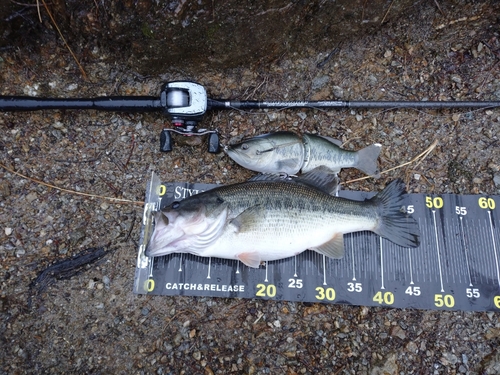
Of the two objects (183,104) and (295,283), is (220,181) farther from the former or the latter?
(295,283)

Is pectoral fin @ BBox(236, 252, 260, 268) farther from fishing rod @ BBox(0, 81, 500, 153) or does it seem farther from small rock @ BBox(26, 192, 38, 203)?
small rock @ BBox(26, 192, 38, 203)

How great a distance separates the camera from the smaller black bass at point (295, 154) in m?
3.74

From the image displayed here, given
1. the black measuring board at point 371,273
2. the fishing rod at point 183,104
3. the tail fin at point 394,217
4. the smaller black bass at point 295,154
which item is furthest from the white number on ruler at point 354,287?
the fishing rod at point 183,104

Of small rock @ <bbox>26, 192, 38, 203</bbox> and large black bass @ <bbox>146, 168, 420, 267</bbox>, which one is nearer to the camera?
large black bass @ <bbox>146, 168, 420, 267</bbox>

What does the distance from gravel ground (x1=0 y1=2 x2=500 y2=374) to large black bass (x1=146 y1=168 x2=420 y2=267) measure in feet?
1.79

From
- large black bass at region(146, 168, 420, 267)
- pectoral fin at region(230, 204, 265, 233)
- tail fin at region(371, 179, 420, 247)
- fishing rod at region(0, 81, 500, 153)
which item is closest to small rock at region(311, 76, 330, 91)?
fishing rod at region(0, 81, 500, 153)

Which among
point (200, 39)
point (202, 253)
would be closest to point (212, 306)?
point (202, 253)

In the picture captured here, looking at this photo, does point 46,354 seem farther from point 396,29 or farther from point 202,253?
point 396,29

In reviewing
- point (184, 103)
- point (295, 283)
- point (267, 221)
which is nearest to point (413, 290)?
point (295, 283)

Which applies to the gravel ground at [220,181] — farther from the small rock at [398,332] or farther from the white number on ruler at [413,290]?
the white number on ruler at [413,290]

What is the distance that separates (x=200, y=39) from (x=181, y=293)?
2757mm

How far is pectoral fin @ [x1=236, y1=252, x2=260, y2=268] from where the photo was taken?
11.5 feet

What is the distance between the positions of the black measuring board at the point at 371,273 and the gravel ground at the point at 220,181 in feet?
0.48

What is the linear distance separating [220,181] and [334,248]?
57.9 inches
